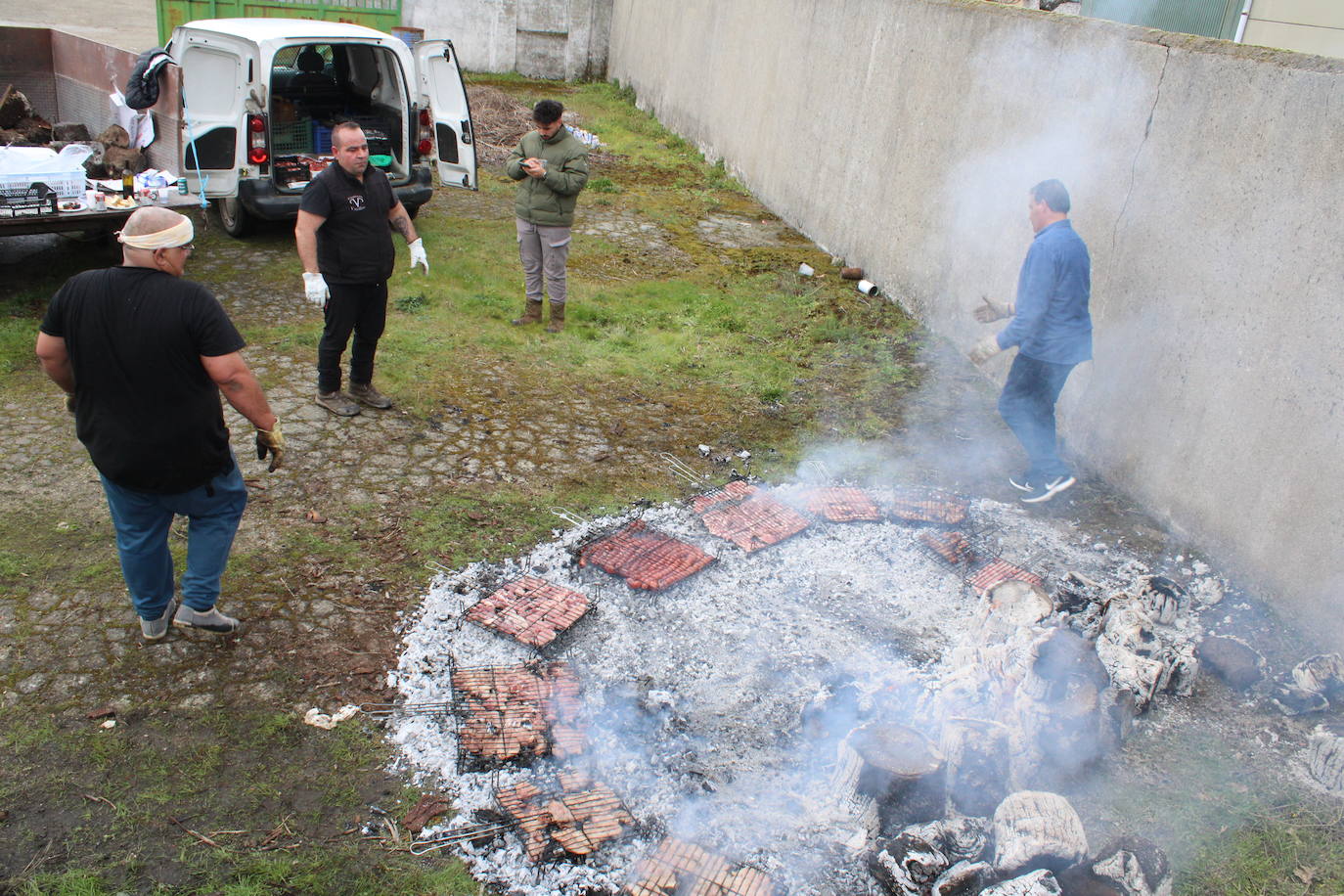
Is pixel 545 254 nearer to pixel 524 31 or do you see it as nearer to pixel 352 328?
pixel 352 328

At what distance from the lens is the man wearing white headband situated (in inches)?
138

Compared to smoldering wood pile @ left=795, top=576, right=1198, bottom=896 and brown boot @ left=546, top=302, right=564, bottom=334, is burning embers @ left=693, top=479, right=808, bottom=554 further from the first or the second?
brown boot @ left=546, top=302, right=564, bottom=334

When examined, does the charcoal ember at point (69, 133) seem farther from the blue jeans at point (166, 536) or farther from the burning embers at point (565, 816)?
the burning embers at point (565, 816)

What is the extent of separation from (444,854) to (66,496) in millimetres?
3208

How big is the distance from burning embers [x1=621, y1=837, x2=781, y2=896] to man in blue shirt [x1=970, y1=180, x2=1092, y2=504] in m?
3.50

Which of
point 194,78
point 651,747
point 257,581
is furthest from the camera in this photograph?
point 194,78

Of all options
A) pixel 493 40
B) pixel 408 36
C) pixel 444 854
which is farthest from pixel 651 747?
pixel 493 40

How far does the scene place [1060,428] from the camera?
21.3 feet

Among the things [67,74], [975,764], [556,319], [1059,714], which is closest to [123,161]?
[67,74]

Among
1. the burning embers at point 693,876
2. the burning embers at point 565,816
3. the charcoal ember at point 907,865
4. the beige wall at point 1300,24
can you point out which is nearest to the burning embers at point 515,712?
the burning embers at point 565,816

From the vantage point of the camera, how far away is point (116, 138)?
25.7ft

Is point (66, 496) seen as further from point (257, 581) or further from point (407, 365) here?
point (407, 365)

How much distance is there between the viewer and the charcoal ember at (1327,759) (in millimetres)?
3787

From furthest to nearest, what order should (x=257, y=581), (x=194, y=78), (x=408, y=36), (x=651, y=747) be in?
1. (x=408, y=36)
2. (x=194, y=78)
3. (x=257, y=581)
4. (x=651, y=747)
